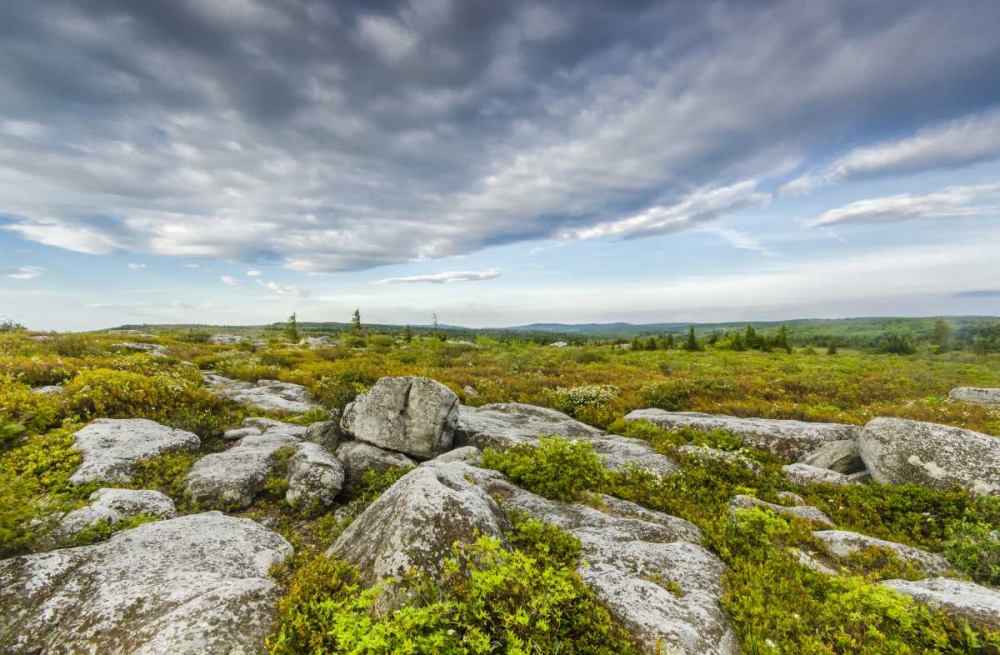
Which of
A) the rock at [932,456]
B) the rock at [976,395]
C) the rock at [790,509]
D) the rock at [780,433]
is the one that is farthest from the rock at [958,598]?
the rock at [976,395]

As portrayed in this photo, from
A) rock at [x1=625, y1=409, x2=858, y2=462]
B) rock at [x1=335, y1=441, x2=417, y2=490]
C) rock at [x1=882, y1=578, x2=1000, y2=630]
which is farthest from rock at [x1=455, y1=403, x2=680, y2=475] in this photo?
rock at [x1=882, y1=578, x2=1000, y2=630]

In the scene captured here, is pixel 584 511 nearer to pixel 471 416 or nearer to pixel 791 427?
Result: pixel 471 416

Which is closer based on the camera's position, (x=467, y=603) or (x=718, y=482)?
(x=467, y=603)

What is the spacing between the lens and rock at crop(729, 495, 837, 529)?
8.46 m

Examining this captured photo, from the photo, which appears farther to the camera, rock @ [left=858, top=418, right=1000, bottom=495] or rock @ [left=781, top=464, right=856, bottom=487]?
rock @ [left=781, top=464, right=856, bottom=487]

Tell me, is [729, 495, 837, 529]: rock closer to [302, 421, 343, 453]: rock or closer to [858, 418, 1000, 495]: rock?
[858, 418, 1000, 495]: rock

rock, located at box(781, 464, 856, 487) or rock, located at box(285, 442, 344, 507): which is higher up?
rock, located at box(285, 442, 344, 507)

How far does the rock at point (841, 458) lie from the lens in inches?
462

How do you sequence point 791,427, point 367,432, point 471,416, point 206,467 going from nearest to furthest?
point 206,467 → point 367,432 → point 791,427 → point 471,416

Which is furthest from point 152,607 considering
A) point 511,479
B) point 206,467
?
point 511,479

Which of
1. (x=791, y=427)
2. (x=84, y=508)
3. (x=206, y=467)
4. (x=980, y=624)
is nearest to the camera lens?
(x=980, y=624)

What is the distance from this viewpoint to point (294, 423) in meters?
14.3

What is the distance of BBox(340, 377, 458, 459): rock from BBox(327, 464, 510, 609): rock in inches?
180

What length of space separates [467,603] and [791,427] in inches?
525
